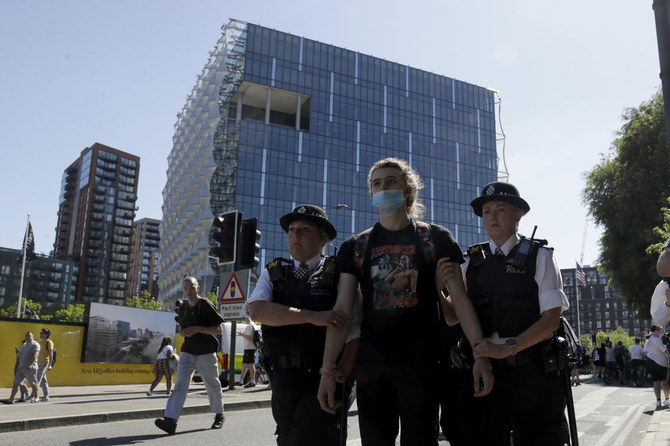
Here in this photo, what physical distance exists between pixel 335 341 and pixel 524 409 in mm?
1047

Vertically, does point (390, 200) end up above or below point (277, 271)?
above

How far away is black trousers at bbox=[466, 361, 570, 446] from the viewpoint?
3.02 metres

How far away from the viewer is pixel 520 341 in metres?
2.96

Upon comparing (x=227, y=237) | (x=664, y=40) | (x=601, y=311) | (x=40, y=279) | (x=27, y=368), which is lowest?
(x=27, y=368)

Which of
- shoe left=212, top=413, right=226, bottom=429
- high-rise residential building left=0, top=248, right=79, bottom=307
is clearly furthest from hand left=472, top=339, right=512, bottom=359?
high-rise residential building left=0, top=248, right=79, bottom=307

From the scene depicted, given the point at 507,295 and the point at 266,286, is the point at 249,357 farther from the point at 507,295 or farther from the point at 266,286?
the point at 507,295

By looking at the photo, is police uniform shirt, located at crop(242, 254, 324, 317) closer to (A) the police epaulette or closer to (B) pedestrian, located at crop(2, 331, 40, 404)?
(A) the police epaulette

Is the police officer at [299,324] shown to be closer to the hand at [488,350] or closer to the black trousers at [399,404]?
the black trousers at [399,404]

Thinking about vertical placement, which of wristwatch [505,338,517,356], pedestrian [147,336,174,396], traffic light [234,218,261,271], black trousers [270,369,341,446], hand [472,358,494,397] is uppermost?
traffic light [234,218,261,271]

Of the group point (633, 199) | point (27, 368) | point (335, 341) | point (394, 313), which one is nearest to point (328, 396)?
point (335, 341)

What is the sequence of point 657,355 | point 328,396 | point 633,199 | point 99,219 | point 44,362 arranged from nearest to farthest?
point 328,396 → point 657,355 → point 44,362 → point 633,199 → point 99,219

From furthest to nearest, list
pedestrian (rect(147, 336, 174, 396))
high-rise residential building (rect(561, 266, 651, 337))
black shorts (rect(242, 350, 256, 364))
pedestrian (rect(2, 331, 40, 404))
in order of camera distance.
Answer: high-rise residential building (rect(561, 266, 651, 337)), black shorts (rect(242, 350, 256, 364)), pedestrian (rect(147, 336, 174, 396)), pedestrian (rect(2, 331, 40, 404))

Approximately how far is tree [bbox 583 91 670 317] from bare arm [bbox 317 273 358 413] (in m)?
25.0

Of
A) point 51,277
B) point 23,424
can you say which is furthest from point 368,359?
point 51,277
